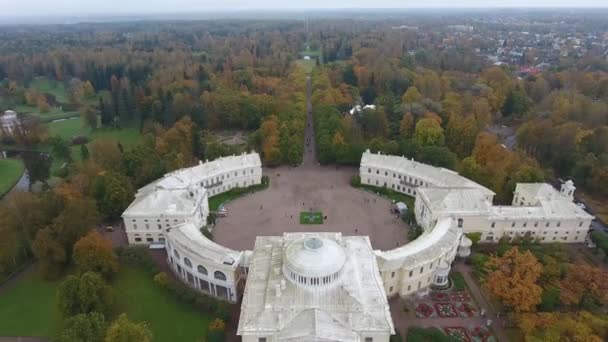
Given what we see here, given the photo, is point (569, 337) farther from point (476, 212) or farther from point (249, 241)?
point (249, 241)

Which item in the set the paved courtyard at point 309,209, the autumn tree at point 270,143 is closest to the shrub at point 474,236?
the paved courtyard at point 309,209

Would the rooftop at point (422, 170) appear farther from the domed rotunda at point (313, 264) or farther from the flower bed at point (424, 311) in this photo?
the domed rotunda at point (313, 264)

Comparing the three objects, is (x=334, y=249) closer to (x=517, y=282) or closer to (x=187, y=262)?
(x=187, y=262)

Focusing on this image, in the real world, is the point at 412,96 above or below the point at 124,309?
above

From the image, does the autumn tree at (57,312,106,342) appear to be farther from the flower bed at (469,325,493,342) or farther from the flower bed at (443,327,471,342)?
the flower bed at (469,325,493,342)

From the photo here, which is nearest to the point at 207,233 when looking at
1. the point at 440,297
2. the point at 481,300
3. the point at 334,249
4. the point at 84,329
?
the point at 84,329

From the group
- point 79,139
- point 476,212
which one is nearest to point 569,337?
point 476,212
